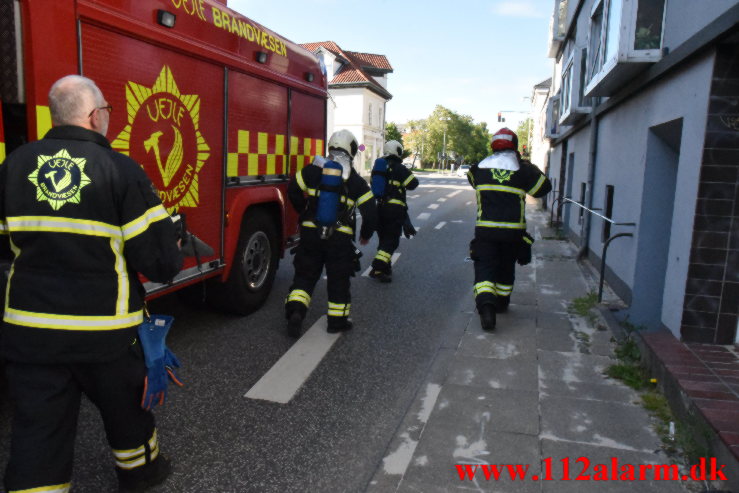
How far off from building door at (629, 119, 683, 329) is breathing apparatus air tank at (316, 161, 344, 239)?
2934mm

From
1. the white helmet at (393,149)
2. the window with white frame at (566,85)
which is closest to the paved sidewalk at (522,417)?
the white helmet at (393,149)

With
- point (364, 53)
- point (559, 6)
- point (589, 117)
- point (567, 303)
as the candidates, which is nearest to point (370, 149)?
point (364, 53)

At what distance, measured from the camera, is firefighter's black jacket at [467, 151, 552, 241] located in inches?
222

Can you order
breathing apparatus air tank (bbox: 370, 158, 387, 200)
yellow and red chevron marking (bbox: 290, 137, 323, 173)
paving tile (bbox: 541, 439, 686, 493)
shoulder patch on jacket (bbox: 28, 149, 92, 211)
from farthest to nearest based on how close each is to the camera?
breathing apparatus air tank (bbox: 370, 158, 387, 200) < yellow and red chevron marking (bbox: 290, 137, 323, 173) < paving tile (bbox: 541, 439, 686, 493) < shoulder patch on jacket (bbox: 28, 149, 92, 211)

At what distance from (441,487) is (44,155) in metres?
2.30

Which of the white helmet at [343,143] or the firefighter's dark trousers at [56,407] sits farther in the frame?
the white helmet at [343,143]

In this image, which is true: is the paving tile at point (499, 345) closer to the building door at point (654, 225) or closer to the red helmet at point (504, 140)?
the building door at point (654, 225)

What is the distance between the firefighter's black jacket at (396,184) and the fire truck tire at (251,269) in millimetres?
2103

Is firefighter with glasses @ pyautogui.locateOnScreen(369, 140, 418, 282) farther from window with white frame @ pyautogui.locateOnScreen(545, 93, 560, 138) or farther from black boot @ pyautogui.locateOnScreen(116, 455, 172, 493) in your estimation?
window with white frame @ pyautogui.locateOnScreen(545, 93, 560, 138)

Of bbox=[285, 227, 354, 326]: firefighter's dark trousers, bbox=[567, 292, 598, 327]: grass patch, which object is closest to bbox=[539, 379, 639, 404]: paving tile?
bbox=[567, 292, 598, 327]: grass patch

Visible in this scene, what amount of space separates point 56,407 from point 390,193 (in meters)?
6.04

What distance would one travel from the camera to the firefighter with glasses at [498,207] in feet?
18.5

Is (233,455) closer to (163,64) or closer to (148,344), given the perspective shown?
(148,344)

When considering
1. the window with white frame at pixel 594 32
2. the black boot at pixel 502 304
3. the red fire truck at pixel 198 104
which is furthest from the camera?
the window with white frame at pixel 594 32
